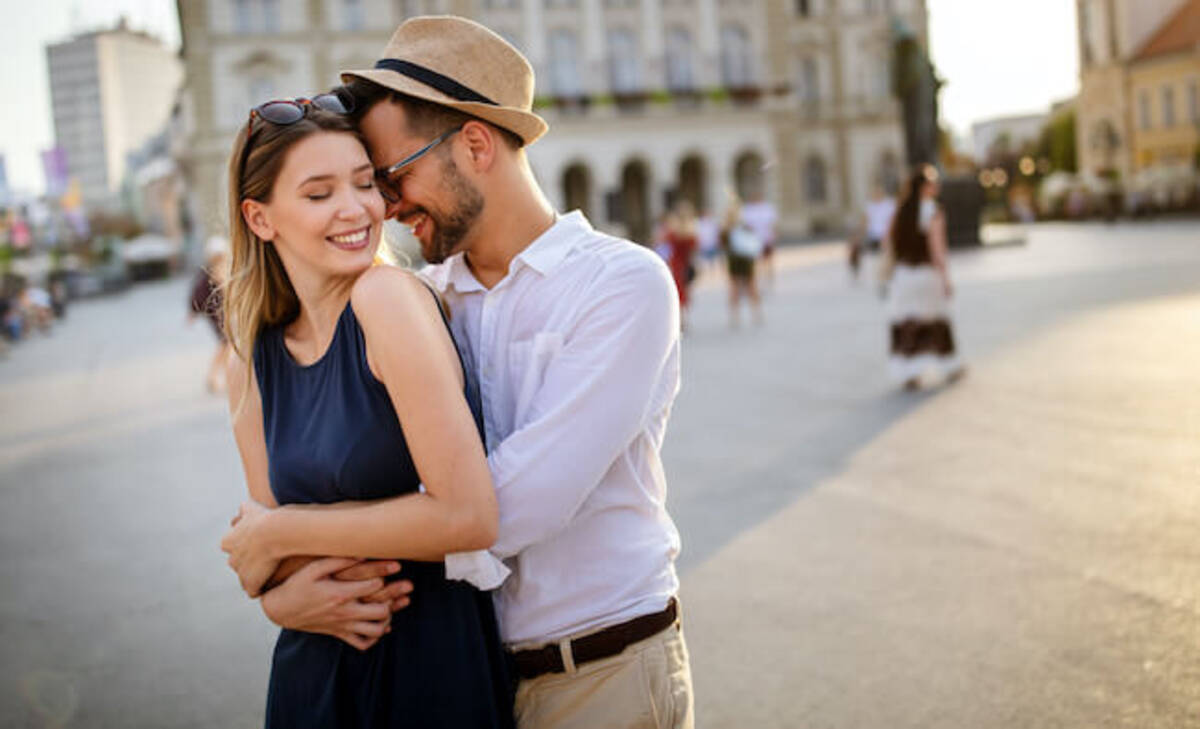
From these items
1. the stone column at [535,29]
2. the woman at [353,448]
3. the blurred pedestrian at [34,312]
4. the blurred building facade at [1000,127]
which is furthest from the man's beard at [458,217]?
the blurred building facade at [1000,127]

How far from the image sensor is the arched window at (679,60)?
52312mm

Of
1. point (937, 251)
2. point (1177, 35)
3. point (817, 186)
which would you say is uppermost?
point (1177, 35)

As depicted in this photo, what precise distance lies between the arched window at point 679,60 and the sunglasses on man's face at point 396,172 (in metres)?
51.9

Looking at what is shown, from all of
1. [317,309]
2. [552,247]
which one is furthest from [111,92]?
[552,247]

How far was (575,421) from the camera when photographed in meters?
1.70

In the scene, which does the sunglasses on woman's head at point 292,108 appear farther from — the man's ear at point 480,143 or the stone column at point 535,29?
the stone column at point 535,29

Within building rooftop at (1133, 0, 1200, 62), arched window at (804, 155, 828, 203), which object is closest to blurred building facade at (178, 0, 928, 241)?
arched window at (804, 155, 828, 203)

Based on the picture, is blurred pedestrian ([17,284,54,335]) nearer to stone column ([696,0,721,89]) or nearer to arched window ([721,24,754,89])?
stone column ([696,0,721,89])

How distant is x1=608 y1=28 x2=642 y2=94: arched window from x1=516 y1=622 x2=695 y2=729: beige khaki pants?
2021 inches

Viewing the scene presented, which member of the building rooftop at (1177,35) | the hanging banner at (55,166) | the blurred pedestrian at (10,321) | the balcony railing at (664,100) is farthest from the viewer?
the building rooftop at (1177,35)

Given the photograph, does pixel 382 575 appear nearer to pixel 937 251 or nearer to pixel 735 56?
pixel 937 251

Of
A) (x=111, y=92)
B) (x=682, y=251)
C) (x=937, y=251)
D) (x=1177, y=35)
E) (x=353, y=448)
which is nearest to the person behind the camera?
(x=353, y=448)

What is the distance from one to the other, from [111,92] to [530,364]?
144 metres

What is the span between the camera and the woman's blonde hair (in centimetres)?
186
